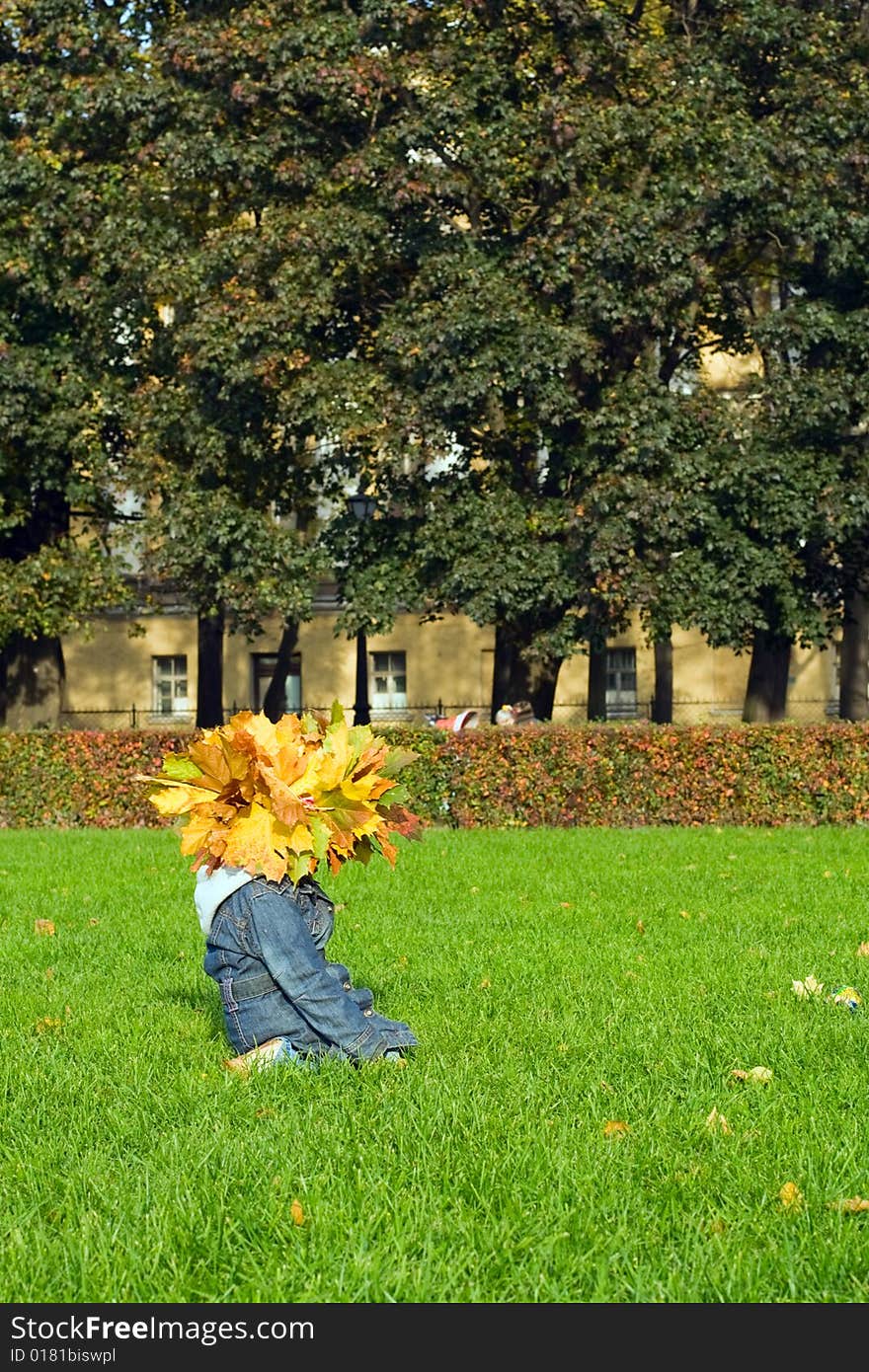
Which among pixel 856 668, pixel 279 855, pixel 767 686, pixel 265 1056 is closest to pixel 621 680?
pixel 856 668

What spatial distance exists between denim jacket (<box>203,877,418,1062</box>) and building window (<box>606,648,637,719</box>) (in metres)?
37.9

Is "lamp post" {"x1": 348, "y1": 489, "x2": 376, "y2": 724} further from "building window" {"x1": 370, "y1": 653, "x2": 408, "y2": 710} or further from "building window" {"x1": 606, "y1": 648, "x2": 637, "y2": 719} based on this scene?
"building window" {"x1": 606, "y1": 648, "x2": 637, "y2": 719}

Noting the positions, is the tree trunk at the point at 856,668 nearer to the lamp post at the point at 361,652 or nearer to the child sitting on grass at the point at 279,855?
the lamp post at the point at 361,652

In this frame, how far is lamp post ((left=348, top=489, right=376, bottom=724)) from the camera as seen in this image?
Answer: 2469 cm

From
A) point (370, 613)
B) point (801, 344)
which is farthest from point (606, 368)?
point (370, 613)

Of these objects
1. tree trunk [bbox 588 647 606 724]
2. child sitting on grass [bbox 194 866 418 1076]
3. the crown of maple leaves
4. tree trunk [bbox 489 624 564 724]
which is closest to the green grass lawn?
child sitting on grass [bbox 194 866 418 1076]

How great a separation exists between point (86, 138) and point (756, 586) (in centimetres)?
1231

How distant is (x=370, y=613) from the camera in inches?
939

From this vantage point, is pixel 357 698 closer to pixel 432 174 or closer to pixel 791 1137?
pixel 432 174

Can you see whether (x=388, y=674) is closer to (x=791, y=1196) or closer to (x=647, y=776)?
(x=647, y=776)

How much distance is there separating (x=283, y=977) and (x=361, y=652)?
94.6ft

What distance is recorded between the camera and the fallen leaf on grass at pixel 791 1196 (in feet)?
15.6

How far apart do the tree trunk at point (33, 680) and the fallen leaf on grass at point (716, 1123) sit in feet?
77.9

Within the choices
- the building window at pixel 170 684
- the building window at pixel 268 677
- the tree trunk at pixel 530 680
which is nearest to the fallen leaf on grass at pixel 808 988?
the tree trunk at pixel 530 680
